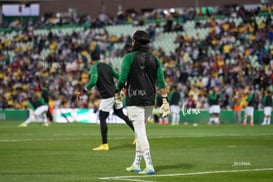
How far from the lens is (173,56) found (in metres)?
54.4

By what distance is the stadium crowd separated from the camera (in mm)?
48750

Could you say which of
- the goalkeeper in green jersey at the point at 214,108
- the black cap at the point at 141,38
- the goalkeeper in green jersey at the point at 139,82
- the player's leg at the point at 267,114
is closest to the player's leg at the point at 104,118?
the goalkeeper in green jersey at the point at 139,82

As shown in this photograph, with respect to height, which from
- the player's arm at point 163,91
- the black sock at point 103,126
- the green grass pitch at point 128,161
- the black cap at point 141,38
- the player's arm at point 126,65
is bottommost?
the green grass pitch at point 128,161

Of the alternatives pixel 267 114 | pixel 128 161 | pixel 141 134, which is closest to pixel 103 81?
pixel 128 161

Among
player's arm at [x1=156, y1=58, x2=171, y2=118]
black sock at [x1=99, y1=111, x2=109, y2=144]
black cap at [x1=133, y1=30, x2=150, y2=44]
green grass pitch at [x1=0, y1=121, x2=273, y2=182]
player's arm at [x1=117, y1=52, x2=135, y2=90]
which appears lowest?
green grass pitch at [x1=0, y1=121, x2=273, y2=182]

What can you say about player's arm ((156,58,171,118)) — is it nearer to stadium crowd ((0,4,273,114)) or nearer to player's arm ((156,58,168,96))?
player's arm ((156,58,168,96))

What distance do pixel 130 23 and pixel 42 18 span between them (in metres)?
11.3

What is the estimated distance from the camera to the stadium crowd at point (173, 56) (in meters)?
48.8

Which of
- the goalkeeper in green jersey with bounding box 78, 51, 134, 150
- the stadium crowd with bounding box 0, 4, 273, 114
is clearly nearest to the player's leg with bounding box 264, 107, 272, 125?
the stadium crowd with bounding box 0, 4, 273, 114

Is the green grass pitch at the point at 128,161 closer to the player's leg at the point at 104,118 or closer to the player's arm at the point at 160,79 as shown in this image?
the player's leg at the point at 104,118

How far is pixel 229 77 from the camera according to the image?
48.8m

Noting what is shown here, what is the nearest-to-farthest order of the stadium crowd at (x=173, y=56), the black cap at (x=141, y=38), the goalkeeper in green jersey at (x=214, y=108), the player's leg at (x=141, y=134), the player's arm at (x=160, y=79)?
1. the player's leg at (x=141, y=134)
2. the black cap at (x=141, y=38)
3. the player's arm at (x=160, y=79)
4. the goalkeeper in green jersey at (x=214, y=108)
5. the stadium crowd at (x=173, y=56)

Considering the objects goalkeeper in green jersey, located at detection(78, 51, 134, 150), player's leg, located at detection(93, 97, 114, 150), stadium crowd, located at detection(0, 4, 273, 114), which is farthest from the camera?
stadium crowd, located at detection(0, 4, 273, 114)

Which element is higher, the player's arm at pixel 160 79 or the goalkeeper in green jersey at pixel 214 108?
the player's arm at pixel 160 79
